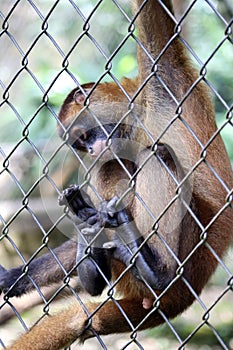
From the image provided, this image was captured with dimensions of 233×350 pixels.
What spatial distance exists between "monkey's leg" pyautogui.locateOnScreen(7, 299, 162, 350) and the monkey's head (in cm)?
94

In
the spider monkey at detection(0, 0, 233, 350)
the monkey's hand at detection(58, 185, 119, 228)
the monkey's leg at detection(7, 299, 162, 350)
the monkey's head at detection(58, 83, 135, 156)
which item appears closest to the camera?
the monkey's hand at detection(58, 185, 119, 228)

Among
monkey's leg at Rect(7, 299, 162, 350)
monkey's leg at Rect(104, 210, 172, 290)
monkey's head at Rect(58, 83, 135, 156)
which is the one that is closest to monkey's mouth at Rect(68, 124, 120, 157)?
monkey's head at Rect(58, 83, 135, 156)

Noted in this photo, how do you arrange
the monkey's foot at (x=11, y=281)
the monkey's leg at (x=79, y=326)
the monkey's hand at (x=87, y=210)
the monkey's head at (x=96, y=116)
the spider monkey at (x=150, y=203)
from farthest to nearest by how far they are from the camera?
1. the monkey's foot at (x=11, y=281)
2. the monkey's head at (x=96, y=116)
3. the monkey's leg at (x=79, y=326)
4. the spider monkey at (x=150, y=203)
5. the monkey's hand at (x=87, y=210)

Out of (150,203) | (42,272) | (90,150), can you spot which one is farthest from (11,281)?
(150,203)

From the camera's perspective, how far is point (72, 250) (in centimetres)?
440

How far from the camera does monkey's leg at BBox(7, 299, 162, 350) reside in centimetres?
→ 388

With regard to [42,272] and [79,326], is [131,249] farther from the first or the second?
[42,272]

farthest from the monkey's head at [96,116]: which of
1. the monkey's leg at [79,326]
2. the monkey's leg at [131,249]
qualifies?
the monkey's leg at [79,326]

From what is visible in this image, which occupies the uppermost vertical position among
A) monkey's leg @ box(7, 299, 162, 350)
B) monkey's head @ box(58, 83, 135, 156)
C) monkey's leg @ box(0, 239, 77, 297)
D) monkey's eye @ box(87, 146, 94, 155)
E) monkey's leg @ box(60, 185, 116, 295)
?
monkey's head @ box(58, 83, 135, 156)

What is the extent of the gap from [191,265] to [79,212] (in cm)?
72

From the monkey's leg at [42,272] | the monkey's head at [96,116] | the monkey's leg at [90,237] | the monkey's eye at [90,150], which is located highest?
the monkey's head at [96,116]

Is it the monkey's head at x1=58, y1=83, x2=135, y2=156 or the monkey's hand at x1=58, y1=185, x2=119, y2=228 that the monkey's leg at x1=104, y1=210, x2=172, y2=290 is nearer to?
the monkey's hand at x1=58, y1=185, x2=119, y2=228

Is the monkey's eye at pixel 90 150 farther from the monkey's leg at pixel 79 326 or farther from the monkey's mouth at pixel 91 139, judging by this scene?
the monkey's leg at pixel 79 326

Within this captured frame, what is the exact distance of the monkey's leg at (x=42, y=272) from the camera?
431cm
